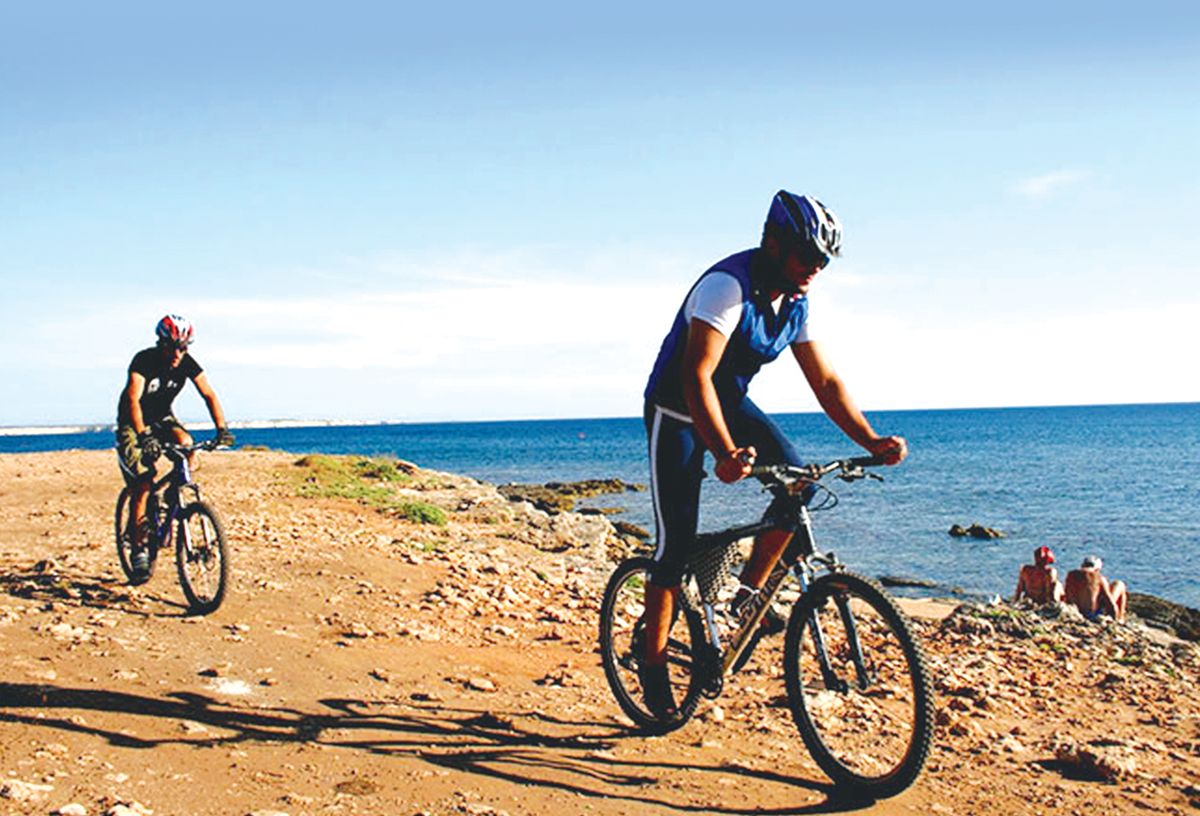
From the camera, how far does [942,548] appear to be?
30.4m

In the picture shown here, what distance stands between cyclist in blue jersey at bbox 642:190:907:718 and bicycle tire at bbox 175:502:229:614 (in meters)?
4.53

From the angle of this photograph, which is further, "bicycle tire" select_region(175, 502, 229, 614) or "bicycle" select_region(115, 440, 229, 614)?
"bicycle" select_region(115, 440, 229, 614)

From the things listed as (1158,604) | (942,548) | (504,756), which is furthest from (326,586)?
(942,548)

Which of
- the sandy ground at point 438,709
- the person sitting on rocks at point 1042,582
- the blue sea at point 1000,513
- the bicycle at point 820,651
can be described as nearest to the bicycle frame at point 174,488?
the sandy ground at point 438,709

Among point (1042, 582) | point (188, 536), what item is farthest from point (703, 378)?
point (1042, 582)

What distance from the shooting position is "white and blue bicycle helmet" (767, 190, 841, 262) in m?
4.57

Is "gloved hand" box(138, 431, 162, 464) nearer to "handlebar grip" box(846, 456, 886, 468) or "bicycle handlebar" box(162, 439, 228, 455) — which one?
"bicycle handlebar" box(162, 439, 228, 455)

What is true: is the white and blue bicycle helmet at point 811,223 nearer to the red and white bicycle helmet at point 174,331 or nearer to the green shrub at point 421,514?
the red and white bicycle helmet at point 174,331

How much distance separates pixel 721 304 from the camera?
466cm

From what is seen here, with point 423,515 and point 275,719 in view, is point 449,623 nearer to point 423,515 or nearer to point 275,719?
point 275,719

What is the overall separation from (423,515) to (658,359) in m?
11.4

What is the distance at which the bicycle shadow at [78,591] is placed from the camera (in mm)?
8250

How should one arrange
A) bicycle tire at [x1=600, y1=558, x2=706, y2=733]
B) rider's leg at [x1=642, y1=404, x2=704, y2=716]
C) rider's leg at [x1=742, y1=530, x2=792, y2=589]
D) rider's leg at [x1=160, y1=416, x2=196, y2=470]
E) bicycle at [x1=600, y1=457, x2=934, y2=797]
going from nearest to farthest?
1. bicycle at [x1=600, y1=457, x2=934, y2=797]
2. rider's leg at [x1=742, y1=530, x2=792, y2=589]
3. rider's leg at [x1=642, y1=404, x2=704, y2=716]
4. bicycle tire at [x1=600, y1=558, x2=706, y2=733]
5. rider's leg at [x1=160, y1=416, x2=196, y2=470]

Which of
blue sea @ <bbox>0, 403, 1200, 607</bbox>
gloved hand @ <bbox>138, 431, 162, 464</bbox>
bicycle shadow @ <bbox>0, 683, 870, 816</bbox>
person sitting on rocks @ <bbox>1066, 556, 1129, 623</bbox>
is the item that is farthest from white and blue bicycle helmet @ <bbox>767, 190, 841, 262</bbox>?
blue sea @ <bbox>0, 403, 1200, 607</bbox>
